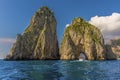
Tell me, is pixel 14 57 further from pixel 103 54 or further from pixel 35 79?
pixel 35 79

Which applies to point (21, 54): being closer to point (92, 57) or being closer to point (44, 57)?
point (44, 57)

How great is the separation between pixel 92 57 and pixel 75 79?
541 feet

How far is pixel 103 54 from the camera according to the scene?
655ft

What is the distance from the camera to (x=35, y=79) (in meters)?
37.3

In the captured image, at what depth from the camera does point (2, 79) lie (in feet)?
123

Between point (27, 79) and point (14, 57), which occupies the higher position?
point (14, 57)

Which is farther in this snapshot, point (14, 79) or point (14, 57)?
point (14, 57)

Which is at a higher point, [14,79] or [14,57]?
[14,57]

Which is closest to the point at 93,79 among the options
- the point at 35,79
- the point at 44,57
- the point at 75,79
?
the point at 75,79

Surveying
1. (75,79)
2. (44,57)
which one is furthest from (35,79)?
(44,57)

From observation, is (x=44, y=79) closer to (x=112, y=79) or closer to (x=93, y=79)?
→ (x=93, y=79)

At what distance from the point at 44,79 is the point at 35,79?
157 cm

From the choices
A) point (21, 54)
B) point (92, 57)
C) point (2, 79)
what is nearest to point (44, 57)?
point (21, 54)

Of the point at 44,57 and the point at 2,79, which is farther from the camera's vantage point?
the point at 44,57
